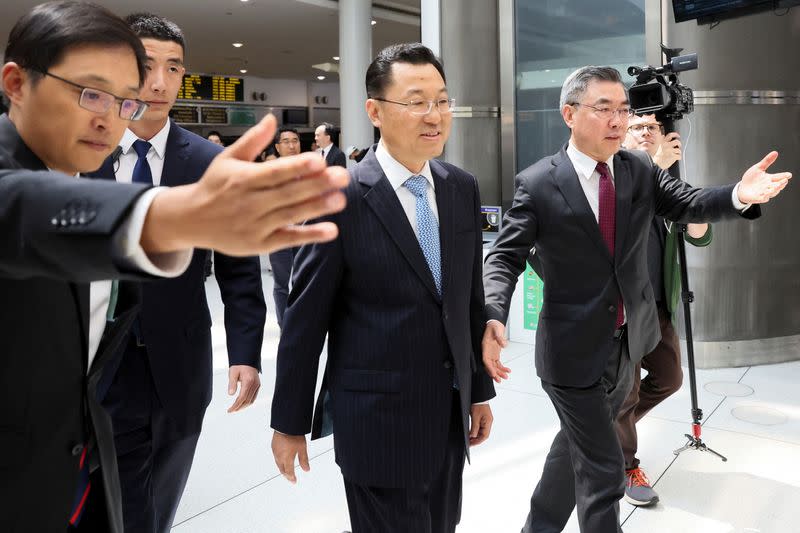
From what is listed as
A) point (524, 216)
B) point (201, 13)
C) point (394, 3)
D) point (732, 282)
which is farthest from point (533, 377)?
point (201, 13)

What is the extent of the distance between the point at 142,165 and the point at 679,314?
434cm

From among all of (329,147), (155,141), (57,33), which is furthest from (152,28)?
(329,147)

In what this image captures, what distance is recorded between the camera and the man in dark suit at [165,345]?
6.16 feet

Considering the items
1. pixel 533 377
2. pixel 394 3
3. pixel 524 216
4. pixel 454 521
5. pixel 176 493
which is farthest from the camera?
pixel 394 3

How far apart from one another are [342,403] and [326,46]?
1316cm

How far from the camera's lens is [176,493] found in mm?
2121

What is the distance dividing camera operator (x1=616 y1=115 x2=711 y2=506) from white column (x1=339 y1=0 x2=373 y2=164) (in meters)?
5.38

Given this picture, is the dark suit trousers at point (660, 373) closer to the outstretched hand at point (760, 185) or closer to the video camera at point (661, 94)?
the video camera at point (661, 94)

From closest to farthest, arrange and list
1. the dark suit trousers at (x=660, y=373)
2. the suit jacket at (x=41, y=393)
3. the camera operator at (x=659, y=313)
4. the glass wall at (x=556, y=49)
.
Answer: the suit jacket at (x=41, y=393) < the camera operator at (x=659, y=313) < the dark suit trousers at (x=660, y=373) < the glass wall at (x=556, y=49)

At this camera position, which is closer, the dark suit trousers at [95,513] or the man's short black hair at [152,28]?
the dark suit trousers at [95,513]

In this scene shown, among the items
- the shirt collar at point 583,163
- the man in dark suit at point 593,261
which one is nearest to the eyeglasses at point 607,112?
the man in dark suit at point 593,261

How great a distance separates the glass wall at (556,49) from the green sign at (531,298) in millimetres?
1221

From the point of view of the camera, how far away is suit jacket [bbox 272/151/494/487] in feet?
5.73

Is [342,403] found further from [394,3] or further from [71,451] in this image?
[394,3]
